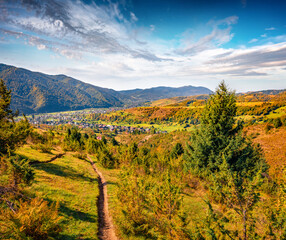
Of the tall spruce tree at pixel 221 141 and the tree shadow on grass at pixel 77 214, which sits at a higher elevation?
the tall spruce tree at pixel 221 141

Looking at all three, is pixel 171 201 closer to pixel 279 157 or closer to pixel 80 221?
pixel 80 221

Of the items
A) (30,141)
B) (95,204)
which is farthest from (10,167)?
(30,141)

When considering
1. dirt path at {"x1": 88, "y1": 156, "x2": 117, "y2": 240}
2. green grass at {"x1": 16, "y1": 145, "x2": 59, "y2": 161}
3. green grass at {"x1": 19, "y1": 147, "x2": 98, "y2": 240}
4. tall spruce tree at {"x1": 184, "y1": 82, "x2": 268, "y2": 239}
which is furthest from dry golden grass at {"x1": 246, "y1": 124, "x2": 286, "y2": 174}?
green grass at {"x1": 16, "y1": 145, "x2": 59, "y2": 161}

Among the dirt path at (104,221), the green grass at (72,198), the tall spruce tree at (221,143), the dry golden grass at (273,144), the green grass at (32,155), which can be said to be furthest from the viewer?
the dry golden grass at (273,144)

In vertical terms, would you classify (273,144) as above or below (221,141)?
below

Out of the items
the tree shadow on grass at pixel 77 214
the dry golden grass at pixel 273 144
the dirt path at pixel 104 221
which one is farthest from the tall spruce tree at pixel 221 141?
the dry golden grass at pixel 273 144

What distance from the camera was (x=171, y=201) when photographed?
8.79m

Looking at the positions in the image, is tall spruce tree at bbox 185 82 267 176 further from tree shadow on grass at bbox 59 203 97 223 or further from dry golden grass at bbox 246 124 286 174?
dry golden grass at bbox 246 124 286 174

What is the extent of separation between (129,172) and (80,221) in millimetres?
6140

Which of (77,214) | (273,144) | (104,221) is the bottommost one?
(273,144)

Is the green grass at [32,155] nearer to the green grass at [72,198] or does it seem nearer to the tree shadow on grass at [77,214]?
the green grass at [72,198]

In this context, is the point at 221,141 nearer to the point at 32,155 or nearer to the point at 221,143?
the point at 221,143

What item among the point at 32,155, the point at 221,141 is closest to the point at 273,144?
the point at 221,141

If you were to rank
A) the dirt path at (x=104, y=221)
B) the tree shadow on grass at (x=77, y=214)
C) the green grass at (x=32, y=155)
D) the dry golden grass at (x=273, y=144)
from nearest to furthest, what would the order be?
the dirt path at (x=104, y=221) < the tree shadow on grass at (x=77, y=214) < the green grass at (x=32, y=155) < the dry golden grass at (x=273, y=144)
